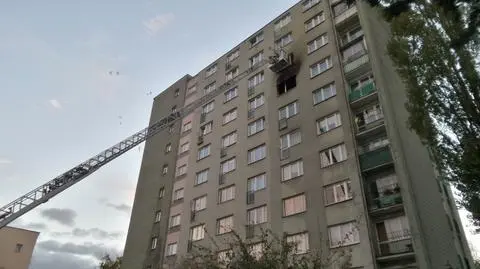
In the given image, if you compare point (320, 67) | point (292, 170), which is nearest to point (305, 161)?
point (292, 170)

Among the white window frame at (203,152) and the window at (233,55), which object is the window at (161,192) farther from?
the window at (233,55)

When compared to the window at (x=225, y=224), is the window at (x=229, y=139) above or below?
above

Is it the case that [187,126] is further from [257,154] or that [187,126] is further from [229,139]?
[257,154]

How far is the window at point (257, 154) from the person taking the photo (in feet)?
96.4

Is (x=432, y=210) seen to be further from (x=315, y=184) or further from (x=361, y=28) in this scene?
(x=361, y=28)

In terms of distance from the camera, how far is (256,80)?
115 feet

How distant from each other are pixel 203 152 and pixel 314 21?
1543cm

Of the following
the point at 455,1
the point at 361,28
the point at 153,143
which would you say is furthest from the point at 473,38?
the point at 153,143

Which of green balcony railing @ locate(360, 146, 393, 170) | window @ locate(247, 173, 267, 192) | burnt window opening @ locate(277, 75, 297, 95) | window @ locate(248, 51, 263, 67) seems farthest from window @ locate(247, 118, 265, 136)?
green balcony railing @ locate(360, 146, 393, 170)

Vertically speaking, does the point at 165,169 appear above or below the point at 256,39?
below

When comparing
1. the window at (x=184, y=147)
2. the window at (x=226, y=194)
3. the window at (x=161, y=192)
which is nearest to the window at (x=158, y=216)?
the window at (x=161, y=192)

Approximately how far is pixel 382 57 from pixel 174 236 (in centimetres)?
2190

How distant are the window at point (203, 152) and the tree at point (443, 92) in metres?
18.9

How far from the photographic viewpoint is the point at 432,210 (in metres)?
20.9
